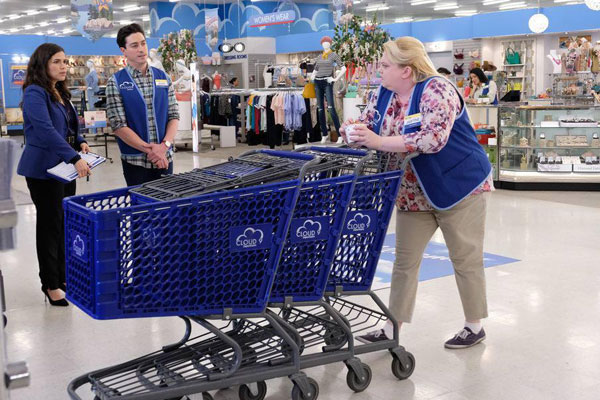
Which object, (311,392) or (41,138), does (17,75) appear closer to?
(41,138)

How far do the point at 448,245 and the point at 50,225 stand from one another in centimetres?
234

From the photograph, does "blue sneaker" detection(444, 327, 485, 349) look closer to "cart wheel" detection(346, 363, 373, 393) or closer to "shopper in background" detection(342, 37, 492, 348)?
"shopper in background" detection(342, 37, 492, 348)

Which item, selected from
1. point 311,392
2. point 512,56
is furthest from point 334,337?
point 512,56

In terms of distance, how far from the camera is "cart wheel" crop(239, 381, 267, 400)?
9.67ft

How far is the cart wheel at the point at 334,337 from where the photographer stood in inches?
127

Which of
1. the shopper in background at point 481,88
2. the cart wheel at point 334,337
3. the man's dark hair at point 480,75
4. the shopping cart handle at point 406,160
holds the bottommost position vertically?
the cart wheel at point 334,337

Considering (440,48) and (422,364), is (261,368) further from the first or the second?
(440,48)

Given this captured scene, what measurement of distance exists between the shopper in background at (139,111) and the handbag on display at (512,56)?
14411 millimetres

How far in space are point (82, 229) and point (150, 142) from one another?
160 centimetres

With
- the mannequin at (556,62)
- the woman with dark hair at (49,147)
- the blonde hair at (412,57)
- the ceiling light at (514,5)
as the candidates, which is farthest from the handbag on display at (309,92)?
the ceiling light at (514,5)

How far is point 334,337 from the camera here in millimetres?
3363

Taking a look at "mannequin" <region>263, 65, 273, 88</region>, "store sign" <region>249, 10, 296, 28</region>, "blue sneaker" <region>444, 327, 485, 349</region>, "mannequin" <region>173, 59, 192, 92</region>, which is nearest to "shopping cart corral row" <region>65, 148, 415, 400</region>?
"blue sneaker" <region>444, 327, 485, 349</region>

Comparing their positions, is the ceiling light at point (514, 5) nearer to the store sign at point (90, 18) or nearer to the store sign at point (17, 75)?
the store sign at point (17, 75)

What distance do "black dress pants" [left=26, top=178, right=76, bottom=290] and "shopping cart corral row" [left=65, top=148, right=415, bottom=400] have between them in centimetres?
145
